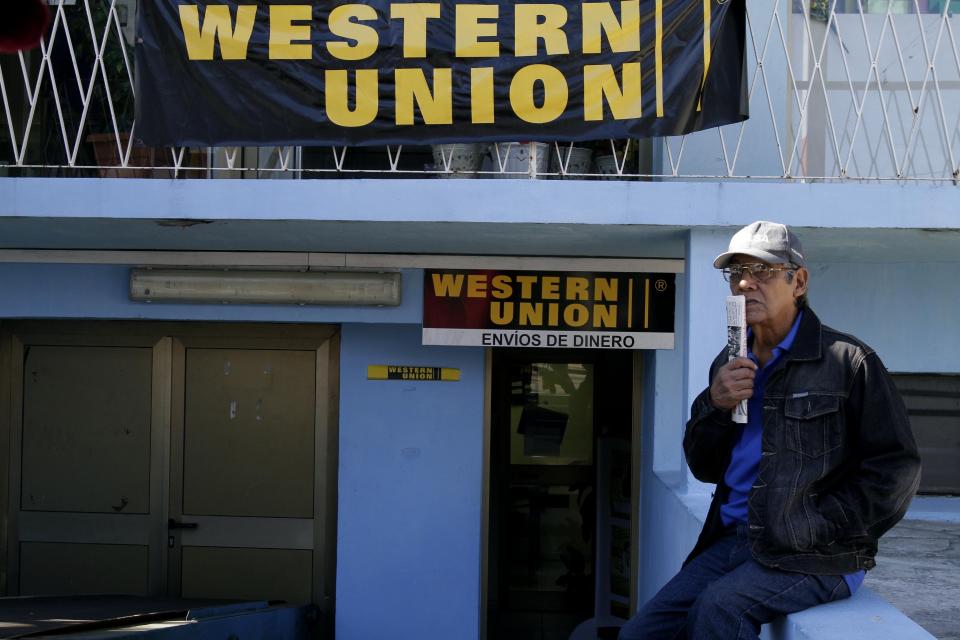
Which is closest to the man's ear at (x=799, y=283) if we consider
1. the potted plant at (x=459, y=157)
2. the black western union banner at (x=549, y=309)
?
the potted plant at (x=459, y=157)

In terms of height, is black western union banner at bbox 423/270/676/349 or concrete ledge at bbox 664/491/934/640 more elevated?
black western union banner at bbox 423/270/676/349

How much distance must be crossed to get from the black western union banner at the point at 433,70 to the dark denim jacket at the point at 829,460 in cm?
267

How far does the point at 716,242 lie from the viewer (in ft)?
18.3

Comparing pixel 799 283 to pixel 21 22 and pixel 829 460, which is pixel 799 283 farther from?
pixel 21 22

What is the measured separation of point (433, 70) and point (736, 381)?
3.09 m

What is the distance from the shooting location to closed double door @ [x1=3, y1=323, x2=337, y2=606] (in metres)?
7.43

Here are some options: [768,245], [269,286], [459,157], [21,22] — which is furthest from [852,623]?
[269,286]

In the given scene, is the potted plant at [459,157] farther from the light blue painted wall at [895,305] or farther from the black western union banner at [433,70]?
the light blue painted wall at [895,305]

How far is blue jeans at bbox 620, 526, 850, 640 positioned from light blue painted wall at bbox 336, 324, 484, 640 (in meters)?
3.96

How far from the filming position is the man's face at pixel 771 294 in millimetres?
3117

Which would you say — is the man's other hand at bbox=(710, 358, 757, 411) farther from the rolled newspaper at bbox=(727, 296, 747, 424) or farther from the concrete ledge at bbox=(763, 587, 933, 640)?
the concrete ledge at bbox=(763, 587, 933, 640)

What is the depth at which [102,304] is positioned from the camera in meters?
7.01

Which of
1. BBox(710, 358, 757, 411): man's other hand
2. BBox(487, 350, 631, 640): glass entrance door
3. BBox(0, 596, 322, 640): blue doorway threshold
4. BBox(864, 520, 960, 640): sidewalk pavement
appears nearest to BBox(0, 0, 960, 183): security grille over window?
BBox(487, 350, 631, 640): glass entrance door

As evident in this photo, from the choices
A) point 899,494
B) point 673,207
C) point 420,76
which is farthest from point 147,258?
point 899,494
